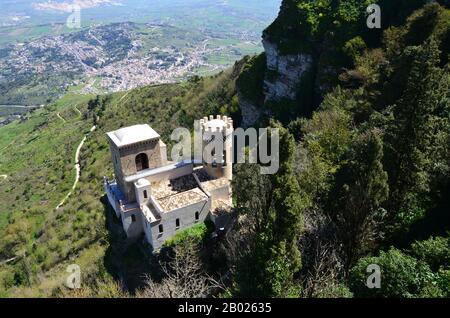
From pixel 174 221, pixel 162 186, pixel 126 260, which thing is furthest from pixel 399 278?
pixel 126 260

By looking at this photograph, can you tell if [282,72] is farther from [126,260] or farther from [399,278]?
[399,278]

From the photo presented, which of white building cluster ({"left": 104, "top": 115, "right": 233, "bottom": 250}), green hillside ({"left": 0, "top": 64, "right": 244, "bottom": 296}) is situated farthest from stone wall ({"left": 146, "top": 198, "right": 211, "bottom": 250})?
green hillside ({"left": 0, "top": 64, "right": 244, "bottom": 296})

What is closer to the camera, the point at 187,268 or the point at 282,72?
the point at 187,268

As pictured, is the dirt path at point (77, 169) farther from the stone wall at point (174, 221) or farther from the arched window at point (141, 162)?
the stone wall at point (174, 221)

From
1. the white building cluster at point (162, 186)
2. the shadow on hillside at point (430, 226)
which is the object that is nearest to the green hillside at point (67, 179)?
the white building cluster at point (162, 186)

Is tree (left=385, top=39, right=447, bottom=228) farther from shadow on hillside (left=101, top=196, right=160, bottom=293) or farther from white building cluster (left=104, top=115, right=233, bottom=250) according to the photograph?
shadow on hillside (left=101, top=196, right=160, bottom=293)
